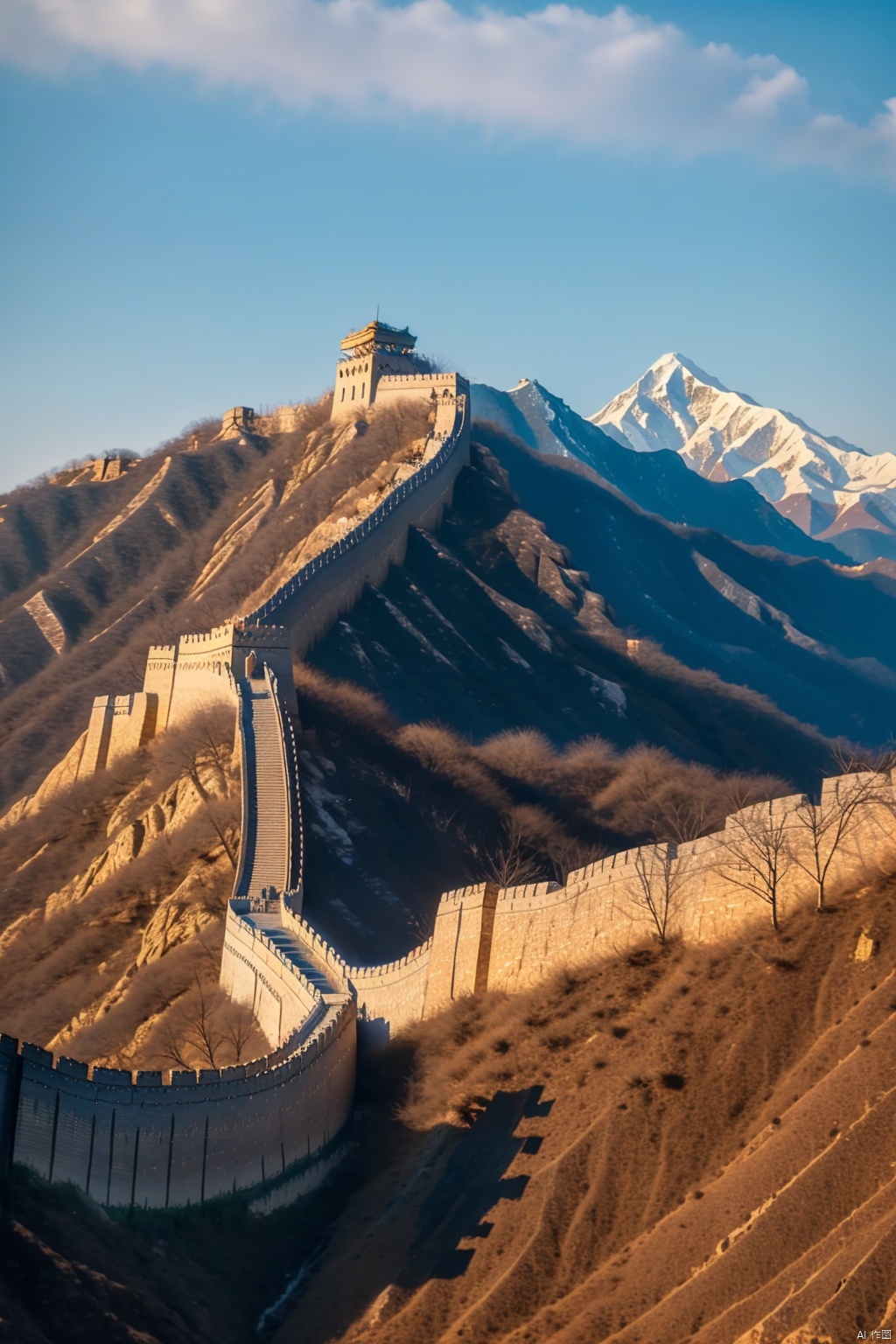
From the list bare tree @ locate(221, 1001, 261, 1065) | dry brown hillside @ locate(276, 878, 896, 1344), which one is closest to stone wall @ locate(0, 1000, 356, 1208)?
dry brown hillside @ locate(276, 878, 896, 1344)

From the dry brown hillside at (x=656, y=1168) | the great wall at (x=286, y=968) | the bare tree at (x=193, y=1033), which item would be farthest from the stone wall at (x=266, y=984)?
the dry brown hillside at (x=656, y=1168)

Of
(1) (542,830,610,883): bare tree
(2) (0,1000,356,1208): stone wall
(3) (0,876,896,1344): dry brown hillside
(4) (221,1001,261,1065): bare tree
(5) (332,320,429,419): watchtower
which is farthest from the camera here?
(5) (332,320,429,419): watchtower

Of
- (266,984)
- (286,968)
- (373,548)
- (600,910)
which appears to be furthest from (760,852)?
(373,548)

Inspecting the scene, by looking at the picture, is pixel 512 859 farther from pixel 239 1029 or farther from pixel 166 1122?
pixel 166 1122

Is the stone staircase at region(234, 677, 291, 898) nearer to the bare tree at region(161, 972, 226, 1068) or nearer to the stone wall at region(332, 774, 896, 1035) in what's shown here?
the bare tree at region(161, 972, 226, 1068)

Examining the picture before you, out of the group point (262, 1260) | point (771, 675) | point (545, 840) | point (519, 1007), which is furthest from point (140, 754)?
point (771, 675)

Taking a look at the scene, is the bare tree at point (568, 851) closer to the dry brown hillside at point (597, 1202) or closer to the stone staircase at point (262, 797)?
the stone staircase at point (262, 797)
